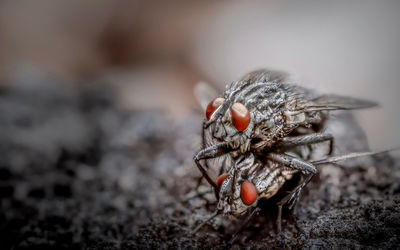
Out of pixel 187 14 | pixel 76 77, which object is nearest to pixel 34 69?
pixel 76 77

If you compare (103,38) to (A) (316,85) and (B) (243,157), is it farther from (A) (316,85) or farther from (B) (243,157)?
(B) (243,157)

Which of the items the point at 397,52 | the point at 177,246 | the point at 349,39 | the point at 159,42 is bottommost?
the point at 177,246

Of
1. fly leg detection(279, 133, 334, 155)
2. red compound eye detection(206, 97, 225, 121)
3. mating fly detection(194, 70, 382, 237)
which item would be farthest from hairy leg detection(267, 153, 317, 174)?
red compound eye detection(206, 97, 225, 121)

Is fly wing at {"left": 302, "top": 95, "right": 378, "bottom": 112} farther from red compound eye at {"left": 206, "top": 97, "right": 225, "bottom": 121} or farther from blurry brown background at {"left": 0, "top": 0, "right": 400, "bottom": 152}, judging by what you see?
blurry brown background at {"left": 0, "top": 0, "right": 400, "bottom": 152}

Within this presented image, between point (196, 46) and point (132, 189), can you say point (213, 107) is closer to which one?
point (132, 189)

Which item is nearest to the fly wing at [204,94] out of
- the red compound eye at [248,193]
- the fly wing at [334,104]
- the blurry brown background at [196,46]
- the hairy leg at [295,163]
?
the blurry brown background at [196,46]

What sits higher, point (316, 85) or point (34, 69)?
point (34, 69)

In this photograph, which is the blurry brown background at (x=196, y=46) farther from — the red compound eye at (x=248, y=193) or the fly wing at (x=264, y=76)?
the red compound eye at (x=248, y=193)
